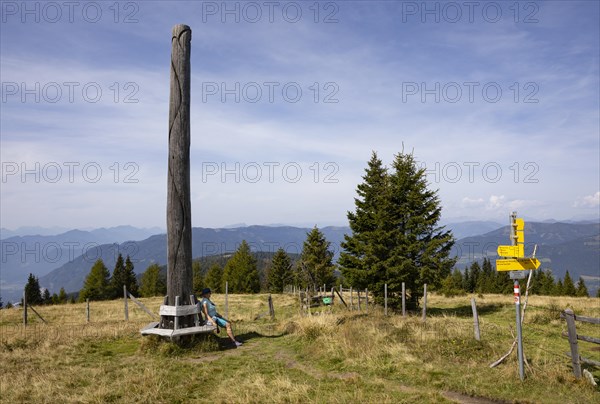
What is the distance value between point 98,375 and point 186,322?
2810 millimetres

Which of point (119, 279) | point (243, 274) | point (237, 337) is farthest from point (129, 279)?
point (237, 337)

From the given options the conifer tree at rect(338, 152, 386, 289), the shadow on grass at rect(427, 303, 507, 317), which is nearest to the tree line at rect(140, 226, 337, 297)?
the conifer tree at rect(338, 152, 386, 289)

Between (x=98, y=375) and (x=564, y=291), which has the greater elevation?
(x=98, y=375)

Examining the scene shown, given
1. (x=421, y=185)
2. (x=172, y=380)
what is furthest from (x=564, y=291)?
(x=172, y=380)

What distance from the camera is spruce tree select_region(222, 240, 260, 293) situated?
73.8 m

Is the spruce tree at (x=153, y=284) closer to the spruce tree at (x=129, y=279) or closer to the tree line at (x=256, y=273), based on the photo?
the tree line at (x=256, y=273)

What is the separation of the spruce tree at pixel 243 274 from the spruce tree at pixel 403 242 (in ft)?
161

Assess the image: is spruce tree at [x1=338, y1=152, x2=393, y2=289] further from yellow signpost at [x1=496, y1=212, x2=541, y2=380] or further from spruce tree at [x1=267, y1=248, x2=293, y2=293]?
spruce tree at [x1=267, y1=248, x2=293, y2=293]

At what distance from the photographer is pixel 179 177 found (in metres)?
11.2

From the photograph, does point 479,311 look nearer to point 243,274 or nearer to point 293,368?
point 293,368

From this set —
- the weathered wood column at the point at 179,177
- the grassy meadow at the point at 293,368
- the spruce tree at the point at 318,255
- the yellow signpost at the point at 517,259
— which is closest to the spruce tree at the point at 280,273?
the spruce tree at the point at 318,255

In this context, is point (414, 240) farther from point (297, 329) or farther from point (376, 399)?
point (376, 399)

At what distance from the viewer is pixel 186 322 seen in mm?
10859

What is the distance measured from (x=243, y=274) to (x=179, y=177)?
2572 inches
